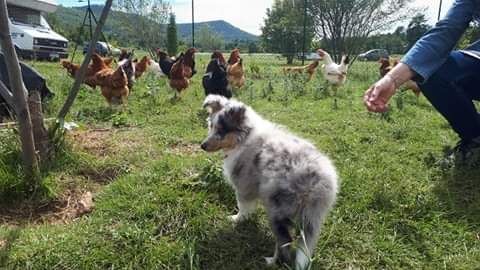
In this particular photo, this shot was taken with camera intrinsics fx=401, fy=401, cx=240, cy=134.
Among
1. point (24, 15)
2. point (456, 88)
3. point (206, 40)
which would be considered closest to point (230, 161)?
point (456, 88)

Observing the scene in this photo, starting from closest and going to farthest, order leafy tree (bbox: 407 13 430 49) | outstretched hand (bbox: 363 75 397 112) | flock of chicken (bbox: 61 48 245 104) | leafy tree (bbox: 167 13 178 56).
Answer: outstretched hand (bbox: 363 75 397 112)
flock of chicken (bbox: 61 48 245 104)
leafy tree (bbox: 407 13 430 49)
leafy tree (bbox: 167 13 178 56)

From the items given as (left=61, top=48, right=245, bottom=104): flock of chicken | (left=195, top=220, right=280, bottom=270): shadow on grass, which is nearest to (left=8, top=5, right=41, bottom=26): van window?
(left=61, top=48, right=245, bottom=104): flock of chicken

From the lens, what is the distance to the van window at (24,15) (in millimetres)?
14938

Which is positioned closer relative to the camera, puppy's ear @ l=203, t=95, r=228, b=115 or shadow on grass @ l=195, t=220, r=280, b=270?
shadow on grass @ l=195, t=220, r=280, b=270

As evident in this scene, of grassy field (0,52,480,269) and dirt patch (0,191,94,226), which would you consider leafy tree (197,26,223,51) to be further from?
dirt patch (0,191,94,226)

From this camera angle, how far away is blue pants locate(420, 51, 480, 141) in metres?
3.37

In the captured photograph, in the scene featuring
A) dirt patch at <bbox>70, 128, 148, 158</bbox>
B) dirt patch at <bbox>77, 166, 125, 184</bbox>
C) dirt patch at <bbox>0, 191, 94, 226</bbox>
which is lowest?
dirt patch at <bbox>0, 191, 94, 226</bbox>

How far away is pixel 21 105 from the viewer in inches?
113

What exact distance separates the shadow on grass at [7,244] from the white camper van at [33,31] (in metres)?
12.9

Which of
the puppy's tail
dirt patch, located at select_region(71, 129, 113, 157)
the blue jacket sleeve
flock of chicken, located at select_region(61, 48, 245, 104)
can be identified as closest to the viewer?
the puppy's tail

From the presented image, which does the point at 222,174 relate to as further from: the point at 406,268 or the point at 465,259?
the point at 465,259

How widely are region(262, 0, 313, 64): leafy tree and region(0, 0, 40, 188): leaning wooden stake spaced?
69.3ft

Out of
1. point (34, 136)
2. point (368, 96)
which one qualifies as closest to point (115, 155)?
point (34, 136)

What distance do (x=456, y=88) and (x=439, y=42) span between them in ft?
2.50
